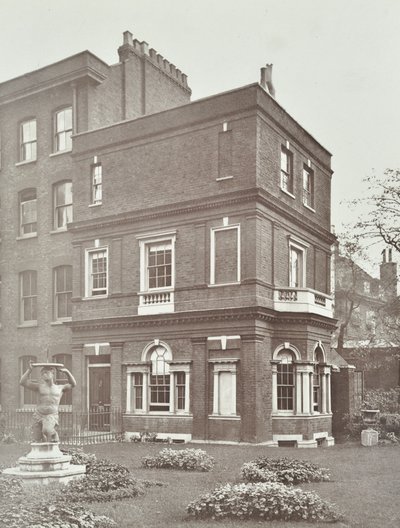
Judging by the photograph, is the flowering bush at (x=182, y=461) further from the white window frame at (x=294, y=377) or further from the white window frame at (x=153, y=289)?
the white window frame at (x=153, y=289)

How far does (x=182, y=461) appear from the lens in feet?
60.0

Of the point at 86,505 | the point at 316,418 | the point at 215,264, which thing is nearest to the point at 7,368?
the point at 215,264

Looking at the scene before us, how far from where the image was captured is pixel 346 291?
4478 centimetres

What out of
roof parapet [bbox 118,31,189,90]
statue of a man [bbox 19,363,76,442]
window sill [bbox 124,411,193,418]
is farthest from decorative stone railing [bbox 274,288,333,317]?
roof parapet [bbox 118,31,189,90]

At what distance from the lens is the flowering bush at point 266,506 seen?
11.7 metres

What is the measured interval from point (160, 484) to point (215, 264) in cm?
1216

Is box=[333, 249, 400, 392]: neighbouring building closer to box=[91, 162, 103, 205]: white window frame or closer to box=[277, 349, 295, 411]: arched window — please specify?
box=[277, 349, 295, 411]: arched window

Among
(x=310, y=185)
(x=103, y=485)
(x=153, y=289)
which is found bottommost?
(x=103, y=485)

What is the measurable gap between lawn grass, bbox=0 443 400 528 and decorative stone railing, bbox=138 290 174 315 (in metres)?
Result: 5.13

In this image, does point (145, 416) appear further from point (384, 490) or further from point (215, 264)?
point (384, 490)

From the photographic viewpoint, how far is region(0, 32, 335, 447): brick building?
2595 centimetres

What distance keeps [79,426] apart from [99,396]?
4.70 feet

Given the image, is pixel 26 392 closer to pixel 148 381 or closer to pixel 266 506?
pixel 148 381

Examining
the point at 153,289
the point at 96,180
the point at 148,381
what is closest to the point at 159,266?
the point at 153,289
